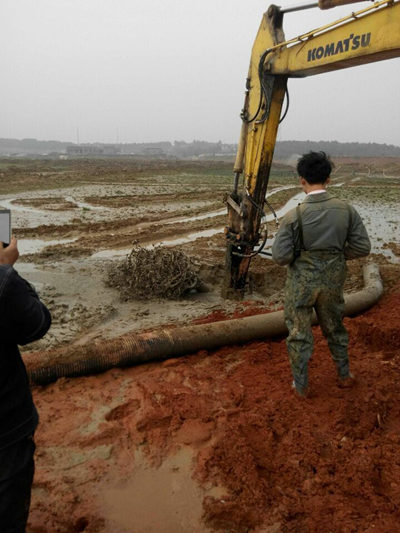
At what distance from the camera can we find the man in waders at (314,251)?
3.42 metres

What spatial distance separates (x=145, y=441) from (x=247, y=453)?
817 mm

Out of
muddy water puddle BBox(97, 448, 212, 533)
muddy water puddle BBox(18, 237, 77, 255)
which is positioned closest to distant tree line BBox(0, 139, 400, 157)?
muddy water puddle BBox(18, 237, 77, 255)

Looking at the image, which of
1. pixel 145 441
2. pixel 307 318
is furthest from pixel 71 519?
pixel 307 318

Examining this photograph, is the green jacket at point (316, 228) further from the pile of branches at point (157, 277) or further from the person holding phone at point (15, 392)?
the pile of branches at point (157, 277)

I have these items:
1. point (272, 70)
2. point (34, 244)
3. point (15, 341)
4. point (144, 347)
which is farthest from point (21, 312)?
point (34, 244)

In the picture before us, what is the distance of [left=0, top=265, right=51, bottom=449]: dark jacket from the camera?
1733 mm

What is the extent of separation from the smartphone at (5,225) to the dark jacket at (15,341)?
0.12m

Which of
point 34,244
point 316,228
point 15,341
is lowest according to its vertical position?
point 34,244

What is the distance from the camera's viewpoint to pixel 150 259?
723cm

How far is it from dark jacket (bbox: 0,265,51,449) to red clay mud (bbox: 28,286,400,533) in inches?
43.0

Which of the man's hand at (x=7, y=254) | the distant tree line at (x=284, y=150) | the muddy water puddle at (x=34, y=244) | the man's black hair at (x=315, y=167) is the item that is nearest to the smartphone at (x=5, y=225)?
the man's hand at (x=7, y=254)

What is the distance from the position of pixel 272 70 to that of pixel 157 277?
3502 millimetres

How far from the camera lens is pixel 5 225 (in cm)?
173

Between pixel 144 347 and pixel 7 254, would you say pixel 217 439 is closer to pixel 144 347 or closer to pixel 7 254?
pixel 144 347
